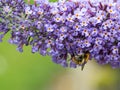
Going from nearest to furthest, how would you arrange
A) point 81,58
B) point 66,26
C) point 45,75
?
1. point 66,26
2. point 81,58
3. point 45,75

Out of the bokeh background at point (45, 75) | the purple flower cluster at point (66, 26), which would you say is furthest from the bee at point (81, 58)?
the bokeh background at point (45, 75)

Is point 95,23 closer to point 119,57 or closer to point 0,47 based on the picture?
point 119,57

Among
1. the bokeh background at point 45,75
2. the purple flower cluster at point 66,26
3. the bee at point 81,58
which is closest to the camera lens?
the purple flower cluster at point 66,26

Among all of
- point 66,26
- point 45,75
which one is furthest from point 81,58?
point 45,75

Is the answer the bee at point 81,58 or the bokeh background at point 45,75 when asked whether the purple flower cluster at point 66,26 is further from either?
the bokeh background at point 45,75

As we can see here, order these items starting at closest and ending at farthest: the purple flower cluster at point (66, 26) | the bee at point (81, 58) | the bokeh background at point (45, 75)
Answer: the purple flower cluster at point (66, 26) < the bee at point (81, 58) < the bokeh background at point (45, 75)

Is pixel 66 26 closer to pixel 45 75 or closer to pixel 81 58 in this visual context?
pixel 81 58

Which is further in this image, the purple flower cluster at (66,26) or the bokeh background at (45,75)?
the bokeh background at (45,75)

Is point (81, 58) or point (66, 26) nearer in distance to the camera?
point (66, 26)
